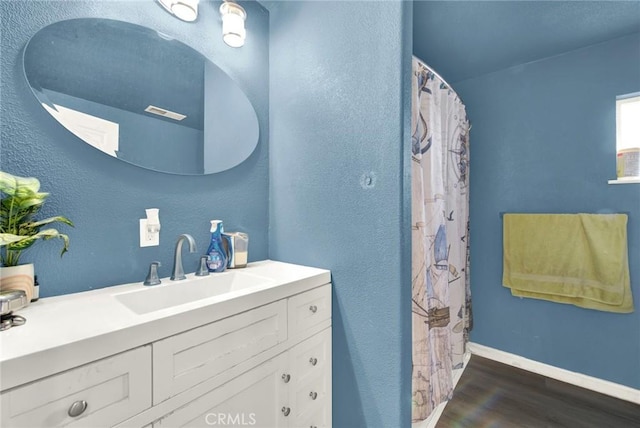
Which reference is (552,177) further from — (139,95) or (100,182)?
(100,182)

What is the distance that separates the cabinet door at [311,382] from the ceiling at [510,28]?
1884 millimetres

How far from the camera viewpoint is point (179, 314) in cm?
73

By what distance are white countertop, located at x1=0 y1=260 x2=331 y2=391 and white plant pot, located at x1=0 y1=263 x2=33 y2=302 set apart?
0.06m

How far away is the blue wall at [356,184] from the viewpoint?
1.11 metres

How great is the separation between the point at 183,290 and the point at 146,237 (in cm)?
26

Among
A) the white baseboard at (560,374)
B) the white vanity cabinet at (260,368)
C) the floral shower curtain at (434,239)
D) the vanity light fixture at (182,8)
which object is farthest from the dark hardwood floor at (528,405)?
the vanity light fixture at (182,8)

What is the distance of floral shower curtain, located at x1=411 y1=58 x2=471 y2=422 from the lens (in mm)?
1421

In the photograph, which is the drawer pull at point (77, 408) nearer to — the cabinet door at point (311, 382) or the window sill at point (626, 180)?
the cabinet door at point (311, 382)

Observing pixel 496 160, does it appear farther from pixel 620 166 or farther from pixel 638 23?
pixel 638 23

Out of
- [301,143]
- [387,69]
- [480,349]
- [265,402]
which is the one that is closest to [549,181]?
[480,349]

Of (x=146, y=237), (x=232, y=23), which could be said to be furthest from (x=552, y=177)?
(x=146, y=237)

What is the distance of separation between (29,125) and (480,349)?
308cm

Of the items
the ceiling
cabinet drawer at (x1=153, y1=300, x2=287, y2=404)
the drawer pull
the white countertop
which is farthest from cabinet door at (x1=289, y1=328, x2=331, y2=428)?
the ceiling

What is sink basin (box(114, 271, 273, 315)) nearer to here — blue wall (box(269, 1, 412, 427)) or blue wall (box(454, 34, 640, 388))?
blue wall (box(269, 1, 412, 427))
